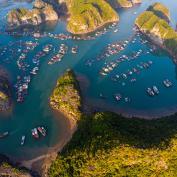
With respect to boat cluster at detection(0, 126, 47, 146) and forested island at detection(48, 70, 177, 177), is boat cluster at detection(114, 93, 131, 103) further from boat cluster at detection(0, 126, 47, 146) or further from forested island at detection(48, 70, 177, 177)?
boat cluster at detection(0, 126, 47, 146)

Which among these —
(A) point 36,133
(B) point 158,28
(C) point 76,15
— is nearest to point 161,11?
(B) point 158,28

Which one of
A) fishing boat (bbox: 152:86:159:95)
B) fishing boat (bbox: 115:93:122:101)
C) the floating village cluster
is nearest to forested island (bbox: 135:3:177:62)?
the floating village cluster

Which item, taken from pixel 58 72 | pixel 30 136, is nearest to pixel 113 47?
pixel 58 72

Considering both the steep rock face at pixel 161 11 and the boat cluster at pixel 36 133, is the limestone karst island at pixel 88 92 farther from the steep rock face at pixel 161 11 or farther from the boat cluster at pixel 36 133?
the steep rock face at pixel 161 11

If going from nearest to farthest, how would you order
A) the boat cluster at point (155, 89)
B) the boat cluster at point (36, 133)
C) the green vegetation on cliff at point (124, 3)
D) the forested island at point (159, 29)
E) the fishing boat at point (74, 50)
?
the boat cluster at point (36, 133)
the boat cluster at point (155, 89)
the fishing boat at point (74, 50)
the forested island at point (159, 29)
the green vegetation on cliff at point (124, 3)

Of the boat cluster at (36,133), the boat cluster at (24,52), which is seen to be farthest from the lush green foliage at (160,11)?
the boat cluster at (36,133)

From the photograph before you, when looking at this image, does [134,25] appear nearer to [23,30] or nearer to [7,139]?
[23,30]
